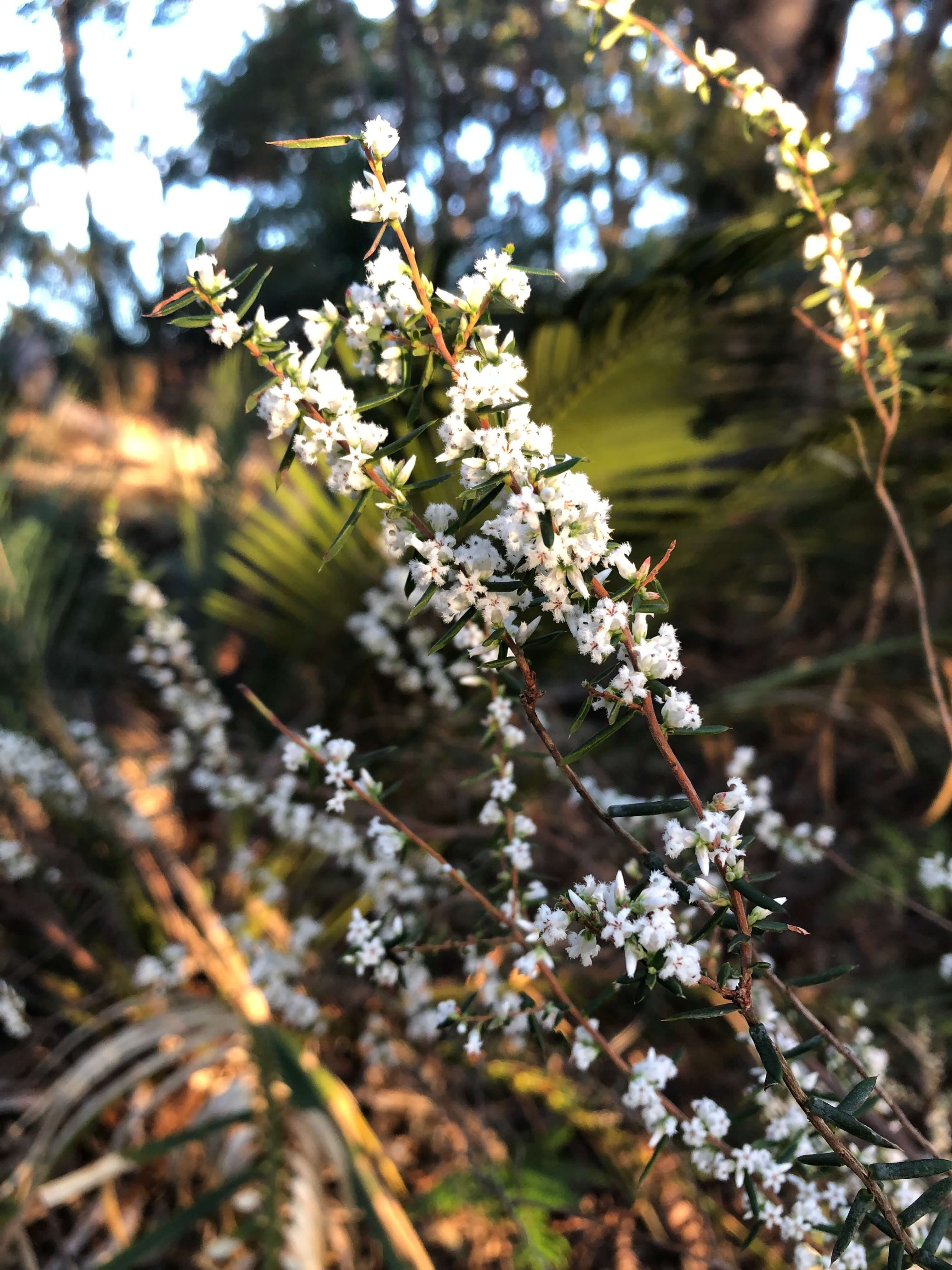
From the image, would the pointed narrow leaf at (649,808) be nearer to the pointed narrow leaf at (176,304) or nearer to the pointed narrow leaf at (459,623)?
the pointed narrow leaf at (459,623)

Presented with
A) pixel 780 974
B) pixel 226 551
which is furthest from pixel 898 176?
pixel 226 551

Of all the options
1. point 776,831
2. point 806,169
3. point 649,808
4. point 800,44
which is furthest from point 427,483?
point 800,44

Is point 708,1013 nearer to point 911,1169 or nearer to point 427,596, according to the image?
point 911,1169

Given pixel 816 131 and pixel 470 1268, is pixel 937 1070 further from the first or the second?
pixel 816 131

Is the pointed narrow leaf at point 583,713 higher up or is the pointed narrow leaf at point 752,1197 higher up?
the pointed narrow leaf at point 583,713

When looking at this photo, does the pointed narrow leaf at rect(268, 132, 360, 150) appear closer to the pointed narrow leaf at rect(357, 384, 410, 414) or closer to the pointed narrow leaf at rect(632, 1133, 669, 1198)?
the pointed narrow leaf at rect(357, 384, 410, 414)

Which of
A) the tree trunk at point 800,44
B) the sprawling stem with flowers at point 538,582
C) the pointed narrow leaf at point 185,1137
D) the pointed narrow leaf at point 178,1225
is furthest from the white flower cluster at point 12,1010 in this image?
the tree trunk at point 800,44
